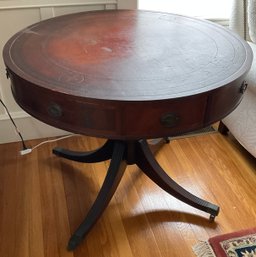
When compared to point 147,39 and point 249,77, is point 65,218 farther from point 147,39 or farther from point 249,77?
point 249,77

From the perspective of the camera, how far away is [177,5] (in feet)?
5.53

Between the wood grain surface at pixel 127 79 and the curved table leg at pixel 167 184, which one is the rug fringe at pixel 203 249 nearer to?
the curved table leg at pixel 167 184

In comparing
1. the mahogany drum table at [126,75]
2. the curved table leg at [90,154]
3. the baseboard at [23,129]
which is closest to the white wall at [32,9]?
the baseboard at [23,129]

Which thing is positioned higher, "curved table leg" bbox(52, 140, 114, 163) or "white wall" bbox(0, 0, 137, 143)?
"white wall" bbox(0, 0, 137, 143)

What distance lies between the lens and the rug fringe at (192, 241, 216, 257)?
3.94 feet

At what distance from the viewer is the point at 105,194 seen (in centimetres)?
125

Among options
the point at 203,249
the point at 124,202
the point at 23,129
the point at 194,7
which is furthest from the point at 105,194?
the point at 194,7

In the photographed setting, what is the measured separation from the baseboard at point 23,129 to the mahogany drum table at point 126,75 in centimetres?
64

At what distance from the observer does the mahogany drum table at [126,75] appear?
789mm

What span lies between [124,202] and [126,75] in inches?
28.2

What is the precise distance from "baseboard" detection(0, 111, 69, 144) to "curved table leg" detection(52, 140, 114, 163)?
0.57 feet

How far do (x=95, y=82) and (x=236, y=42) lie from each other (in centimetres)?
52

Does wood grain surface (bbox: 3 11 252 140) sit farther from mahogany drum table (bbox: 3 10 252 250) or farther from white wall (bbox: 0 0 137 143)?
white wall (bbox: 0 0 137 143)

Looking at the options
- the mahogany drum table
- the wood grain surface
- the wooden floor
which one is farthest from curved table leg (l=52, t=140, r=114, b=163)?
the wood grain surface
